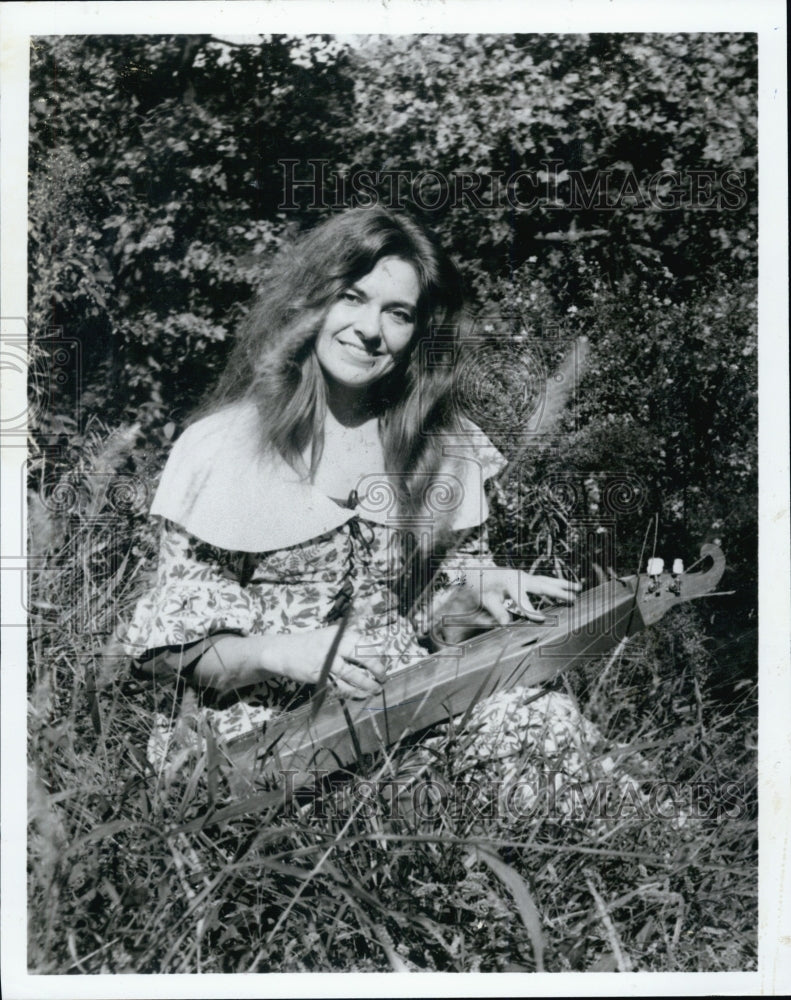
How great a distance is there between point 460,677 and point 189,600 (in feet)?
2.53

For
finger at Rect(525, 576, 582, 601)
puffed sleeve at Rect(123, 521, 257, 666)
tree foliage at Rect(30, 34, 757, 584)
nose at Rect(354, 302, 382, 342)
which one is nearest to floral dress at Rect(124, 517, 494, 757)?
puffed sleeve at Rect(123, 521, 257, 666)

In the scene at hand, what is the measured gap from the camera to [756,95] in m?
2.62

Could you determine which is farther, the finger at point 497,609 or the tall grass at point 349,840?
the finger at point 497,609

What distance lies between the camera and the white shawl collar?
2.60 metres

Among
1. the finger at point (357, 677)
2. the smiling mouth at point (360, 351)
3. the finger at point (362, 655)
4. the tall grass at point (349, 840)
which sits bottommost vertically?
the tall grass at point (349, 840)

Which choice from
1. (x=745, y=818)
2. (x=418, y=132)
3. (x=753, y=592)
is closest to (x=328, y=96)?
(x=418, y=132)

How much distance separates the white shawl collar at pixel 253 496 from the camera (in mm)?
2598

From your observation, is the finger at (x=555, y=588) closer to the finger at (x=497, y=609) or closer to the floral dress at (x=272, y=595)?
the finger at (x=497, y=609)

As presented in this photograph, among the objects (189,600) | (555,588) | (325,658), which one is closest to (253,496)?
(189,600)

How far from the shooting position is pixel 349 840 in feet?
8.07

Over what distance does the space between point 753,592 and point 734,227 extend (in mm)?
1014

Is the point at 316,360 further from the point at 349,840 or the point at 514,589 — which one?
the point at 349,840

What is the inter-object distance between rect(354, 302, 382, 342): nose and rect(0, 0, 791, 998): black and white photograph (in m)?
0.02

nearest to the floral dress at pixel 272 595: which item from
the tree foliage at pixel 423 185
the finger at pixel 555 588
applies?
the finger at pixel 555 588
